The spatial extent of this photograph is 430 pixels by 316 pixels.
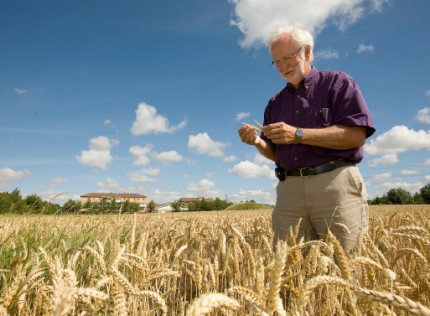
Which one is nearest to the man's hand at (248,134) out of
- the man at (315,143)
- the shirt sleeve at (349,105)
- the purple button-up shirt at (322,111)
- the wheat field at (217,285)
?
the man at (315,143)

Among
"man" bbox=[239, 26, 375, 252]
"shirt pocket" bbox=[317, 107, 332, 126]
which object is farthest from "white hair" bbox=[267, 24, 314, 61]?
"shirt pocket" bbox=[317, 107, 332, 126]

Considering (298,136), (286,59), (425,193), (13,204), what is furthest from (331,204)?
(425,193)

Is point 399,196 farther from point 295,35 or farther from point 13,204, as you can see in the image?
point 13,204

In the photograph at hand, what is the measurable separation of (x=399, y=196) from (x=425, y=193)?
5.14 meters

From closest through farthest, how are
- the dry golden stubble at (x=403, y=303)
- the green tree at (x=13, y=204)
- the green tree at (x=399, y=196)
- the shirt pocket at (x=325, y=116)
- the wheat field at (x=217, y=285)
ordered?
the dry golden stubble at (x=403, y=303), the wheat field at (x=217, y=285), the shirt pocket at (x=325, y=116), the green tree at (x=13, y=204), the green tree at (x=399, y=196)

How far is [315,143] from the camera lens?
2.92 metres

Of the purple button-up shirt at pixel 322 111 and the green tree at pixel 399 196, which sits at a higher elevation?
the green tree at pixel 399 196

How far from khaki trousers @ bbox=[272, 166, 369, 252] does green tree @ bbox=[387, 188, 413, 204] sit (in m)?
66.0

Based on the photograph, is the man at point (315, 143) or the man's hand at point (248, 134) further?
the man's hand at point (248, 134)

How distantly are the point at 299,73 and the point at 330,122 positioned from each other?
0.60 metres

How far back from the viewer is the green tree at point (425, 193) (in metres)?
54.9

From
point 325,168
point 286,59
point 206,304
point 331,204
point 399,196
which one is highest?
point 399,196

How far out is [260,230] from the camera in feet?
10.4

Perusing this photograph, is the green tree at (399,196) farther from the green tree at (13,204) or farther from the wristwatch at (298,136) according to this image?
the wristwatch at (298,136)
